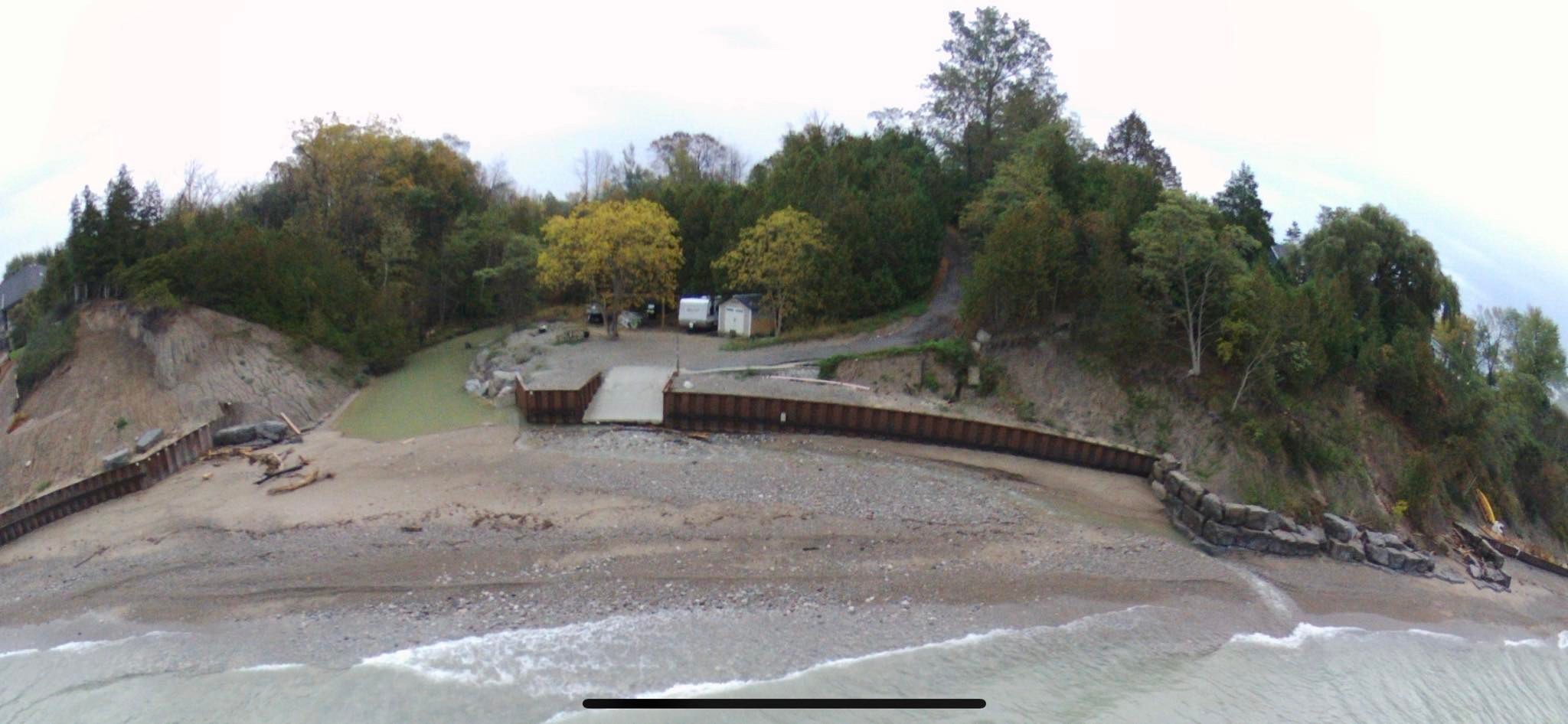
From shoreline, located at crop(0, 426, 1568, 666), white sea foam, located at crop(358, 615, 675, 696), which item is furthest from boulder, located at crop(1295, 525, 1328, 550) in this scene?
white sea foam, located at crop(358, 615, 675, 696)

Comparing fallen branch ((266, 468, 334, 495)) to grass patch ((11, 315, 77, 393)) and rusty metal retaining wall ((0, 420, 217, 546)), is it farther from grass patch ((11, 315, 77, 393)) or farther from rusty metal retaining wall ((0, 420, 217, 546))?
grass patch ((11, 315, 77, 393))

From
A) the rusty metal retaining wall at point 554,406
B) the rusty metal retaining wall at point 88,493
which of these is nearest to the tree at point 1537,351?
the rusty metal retaining wall at point 554,406

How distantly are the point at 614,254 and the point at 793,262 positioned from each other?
7.89 m

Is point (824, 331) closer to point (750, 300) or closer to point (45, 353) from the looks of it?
point (750, 300)

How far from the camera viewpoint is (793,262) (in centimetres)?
3741

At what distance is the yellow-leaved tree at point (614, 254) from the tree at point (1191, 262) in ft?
65.4

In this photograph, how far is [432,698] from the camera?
47.2 feet

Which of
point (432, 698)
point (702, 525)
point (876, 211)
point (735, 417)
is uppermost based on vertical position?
point (876, 211)

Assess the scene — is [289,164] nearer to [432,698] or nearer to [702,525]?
[702,525]

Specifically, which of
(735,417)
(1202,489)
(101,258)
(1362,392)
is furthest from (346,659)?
(1362,392)

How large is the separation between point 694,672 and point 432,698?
14.3 feet

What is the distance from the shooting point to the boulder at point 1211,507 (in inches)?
883

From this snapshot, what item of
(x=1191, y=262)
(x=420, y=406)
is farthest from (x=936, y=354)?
(x=420, y=406)

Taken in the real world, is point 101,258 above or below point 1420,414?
above
